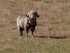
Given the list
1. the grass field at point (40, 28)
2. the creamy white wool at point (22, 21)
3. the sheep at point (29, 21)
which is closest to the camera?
the grass field at point (40, 28)

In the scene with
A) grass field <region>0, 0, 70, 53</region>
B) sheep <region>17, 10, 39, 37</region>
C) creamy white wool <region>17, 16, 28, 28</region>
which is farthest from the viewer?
creamy white wool <region>17, 16, 28, 28</region>

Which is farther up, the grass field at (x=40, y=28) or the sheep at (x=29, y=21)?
the sheep at (x=29, y=21)

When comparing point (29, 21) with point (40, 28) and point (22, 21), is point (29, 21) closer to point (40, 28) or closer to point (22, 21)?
point (22, 21)

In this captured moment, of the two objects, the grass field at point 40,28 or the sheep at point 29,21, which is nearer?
the grass field at point 40,28

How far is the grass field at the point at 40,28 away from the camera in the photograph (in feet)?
54.1

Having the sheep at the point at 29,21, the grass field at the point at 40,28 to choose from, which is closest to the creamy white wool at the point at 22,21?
the sheep at the point at 29,21

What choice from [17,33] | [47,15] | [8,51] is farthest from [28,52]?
[47,15]

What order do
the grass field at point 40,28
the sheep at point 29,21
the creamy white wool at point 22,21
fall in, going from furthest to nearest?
1. the creamy white wool at point 22,21
2. the sheep at point 29,21
3. the grass field at point 40,28

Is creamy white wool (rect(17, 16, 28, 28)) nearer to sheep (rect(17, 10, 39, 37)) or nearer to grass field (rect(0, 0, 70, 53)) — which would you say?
sheep (rect(17, 10, 39, 37))

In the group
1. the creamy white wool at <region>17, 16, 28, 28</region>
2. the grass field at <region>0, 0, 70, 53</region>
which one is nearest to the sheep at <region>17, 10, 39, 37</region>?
the creamy white wool at <region>17, 16, 28, 28</region>

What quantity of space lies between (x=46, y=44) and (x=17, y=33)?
4191 millimetres

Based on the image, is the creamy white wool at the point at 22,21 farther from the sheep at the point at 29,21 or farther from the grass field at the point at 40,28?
the grass field at the point at 40,28

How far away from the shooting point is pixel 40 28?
23.2m

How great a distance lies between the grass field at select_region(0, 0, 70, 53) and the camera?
54.1 feet
